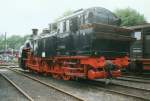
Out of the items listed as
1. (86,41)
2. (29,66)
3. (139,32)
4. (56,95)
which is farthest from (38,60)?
(56,95)

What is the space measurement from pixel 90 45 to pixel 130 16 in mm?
47261

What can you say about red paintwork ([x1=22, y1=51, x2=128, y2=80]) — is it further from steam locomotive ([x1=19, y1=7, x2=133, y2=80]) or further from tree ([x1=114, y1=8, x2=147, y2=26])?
tree ([x1=114, y1=8, x2=147, y2=26])

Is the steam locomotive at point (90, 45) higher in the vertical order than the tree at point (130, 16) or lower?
lower

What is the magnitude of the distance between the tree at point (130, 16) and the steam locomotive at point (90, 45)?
129 ft

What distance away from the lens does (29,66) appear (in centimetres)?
2327

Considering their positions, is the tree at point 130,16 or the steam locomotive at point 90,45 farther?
the tree at point 130,16

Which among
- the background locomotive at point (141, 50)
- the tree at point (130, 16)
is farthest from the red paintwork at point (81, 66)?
the tree at point (130, 16)

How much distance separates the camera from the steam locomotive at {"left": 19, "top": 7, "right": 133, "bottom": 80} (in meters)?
13.1

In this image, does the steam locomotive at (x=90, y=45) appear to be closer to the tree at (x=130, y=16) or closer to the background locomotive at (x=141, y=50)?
the background locomotive at (x=141, y=50)

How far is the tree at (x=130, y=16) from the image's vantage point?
184 feet

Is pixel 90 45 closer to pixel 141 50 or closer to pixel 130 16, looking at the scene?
pixel 141 50

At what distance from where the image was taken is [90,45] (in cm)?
1306

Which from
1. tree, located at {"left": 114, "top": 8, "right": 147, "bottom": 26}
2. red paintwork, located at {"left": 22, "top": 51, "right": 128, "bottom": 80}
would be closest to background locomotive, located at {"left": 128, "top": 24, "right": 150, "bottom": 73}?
red paintwork, located at {"left": 22, "top": 51, "right": 128, "bottom": 80}

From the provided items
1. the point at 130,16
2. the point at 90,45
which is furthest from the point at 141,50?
the point at 130,16
